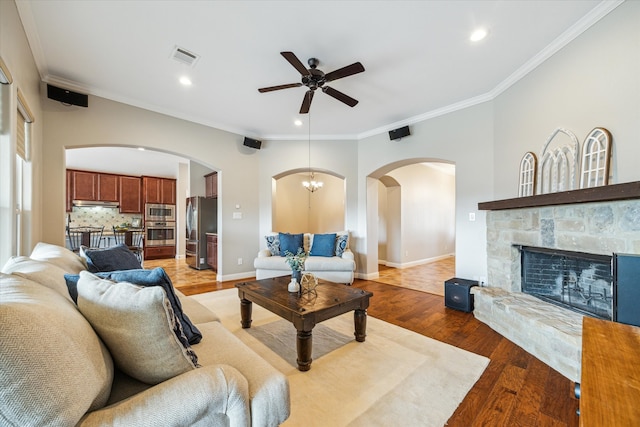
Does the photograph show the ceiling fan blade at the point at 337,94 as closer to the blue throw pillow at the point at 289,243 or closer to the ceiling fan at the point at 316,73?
the ceiling fan at the point at 316,73

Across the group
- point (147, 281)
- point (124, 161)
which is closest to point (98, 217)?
point (124, 161)

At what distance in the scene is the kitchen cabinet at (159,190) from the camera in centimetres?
806

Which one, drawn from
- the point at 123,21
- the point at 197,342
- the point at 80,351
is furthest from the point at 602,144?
the point at 123,21

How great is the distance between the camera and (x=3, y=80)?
1.93m

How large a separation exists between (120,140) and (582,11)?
539cm

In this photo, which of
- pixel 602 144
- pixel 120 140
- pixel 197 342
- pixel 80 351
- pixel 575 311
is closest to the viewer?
pixel 80 351

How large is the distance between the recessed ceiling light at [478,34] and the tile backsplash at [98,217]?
933 centimetres

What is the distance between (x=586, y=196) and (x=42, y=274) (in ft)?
11.8

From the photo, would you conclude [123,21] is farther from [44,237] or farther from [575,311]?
[575,311]

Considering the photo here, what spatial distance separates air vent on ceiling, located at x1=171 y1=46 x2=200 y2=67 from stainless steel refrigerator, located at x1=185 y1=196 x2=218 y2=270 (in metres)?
3.87

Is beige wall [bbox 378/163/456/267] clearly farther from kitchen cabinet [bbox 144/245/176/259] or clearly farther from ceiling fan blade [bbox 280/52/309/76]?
kitchen cabinet [bbox 144/245/176/259]

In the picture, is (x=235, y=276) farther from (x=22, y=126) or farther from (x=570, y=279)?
(x=570, y=279)

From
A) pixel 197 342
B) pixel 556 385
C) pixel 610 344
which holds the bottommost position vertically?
pixel 556 385

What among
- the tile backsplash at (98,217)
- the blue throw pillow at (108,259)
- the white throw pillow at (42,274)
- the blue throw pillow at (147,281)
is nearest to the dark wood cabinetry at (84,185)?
the tile backsplash at (98,217)
